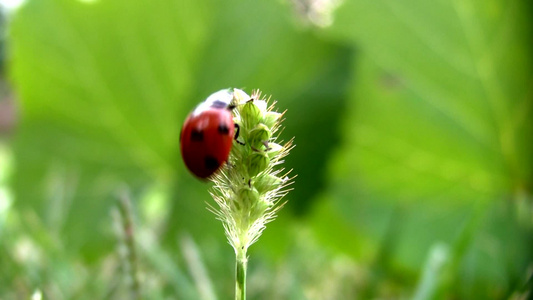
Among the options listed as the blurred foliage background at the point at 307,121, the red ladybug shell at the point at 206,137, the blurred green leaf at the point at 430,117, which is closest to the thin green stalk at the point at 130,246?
the red ladybug shell at the point at 206,137

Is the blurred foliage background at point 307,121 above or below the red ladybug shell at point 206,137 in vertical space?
above

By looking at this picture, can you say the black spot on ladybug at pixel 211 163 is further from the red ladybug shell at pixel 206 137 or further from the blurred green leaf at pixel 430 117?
the blurred green leaf at pixel 430 117

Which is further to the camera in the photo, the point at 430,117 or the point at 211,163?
the point at 430,117

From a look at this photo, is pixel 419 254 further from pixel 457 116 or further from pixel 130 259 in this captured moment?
pixel 130 259

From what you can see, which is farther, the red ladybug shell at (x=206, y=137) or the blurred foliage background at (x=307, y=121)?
the blurred foliage background at (x=307, y=121)

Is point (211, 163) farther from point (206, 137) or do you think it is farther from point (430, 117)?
point (430, 117)

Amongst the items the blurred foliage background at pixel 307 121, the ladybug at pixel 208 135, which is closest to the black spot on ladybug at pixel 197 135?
the ladybug at pixel 208 135

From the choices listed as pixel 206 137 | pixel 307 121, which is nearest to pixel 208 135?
pixel 206 137

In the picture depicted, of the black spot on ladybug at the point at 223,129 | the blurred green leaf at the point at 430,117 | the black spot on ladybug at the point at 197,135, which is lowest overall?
the black spot on ladybug at the point at 223,129
